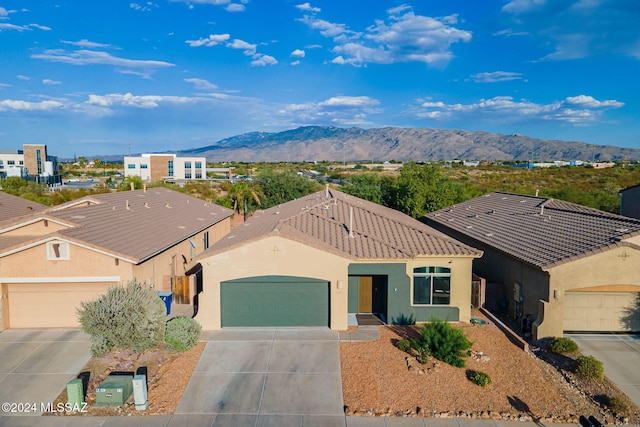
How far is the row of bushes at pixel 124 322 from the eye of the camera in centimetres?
1374

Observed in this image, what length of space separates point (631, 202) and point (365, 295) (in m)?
19.2

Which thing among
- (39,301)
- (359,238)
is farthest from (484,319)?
(39,301)

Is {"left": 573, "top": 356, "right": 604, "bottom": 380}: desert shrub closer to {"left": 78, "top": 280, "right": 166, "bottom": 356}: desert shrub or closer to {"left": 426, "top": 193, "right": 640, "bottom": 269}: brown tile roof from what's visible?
{"left": 426, "top": 193, "right": 640, "bottom": 269}: brown tile roof

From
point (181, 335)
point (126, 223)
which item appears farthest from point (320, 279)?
point (126, 223)

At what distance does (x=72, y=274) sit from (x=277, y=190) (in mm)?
32503

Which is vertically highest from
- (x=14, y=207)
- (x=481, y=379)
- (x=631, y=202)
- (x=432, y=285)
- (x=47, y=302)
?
(x=631, y=202)

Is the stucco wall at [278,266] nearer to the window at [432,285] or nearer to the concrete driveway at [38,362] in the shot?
the window at [432,285]

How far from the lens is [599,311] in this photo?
54.6 feet

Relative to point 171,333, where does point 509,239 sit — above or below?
above

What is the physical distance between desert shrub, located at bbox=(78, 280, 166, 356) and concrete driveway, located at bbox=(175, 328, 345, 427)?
6.39 feet

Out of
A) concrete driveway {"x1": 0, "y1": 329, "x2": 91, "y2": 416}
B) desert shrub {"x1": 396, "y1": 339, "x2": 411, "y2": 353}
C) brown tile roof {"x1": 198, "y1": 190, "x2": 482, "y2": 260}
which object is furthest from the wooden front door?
concrete driveway {"x1": 0, "y1": 329, "x2": 91, "y2": 416}

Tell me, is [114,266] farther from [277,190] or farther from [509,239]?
[277,190]

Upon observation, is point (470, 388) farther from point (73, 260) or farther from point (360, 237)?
point (73, 260)

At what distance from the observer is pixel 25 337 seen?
16297 mm
